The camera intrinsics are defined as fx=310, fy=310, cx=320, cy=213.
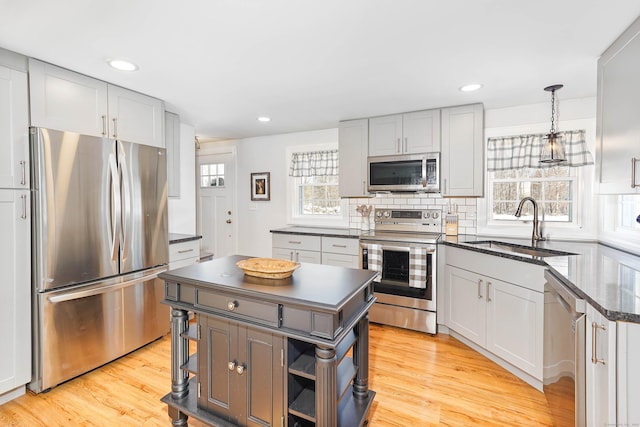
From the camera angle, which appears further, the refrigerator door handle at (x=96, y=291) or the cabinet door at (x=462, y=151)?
the cabinet door at (x=462, y=151)

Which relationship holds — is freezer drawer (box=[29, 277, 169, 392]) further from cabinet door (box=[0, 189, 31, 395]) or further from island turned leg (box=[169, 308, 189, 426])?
island turned leg (box=[169, 308, 189, 426])

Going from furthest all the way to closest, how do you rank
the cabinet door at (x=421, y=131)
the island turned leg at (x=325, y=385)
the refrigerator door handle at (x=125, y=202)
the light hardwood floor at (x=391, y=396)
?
1. the cabinet door at (x=421, y=131)
2. the refrigerator door handle at (x=125, y=202)
3. the light hardwood floor at (x=391, y=396)
4. the island turned leg at (x=325, y=385)

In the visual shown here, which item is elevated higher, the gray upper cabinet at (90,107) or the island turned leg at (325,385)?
the gray upper cabinet at (90,107)

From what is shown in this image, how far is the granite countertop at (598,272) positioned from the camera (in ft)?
3.85

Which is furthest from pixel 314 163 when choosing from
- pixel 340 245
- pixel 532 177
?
pixel 532 177

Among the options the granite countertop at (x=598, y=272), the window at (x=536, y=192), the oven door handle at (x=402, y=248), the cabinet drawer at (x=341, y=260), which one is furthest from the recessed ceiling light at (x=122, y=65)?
the window at (x=536, y=192)

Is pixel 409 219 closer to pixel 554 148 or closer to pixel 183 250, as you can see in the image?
pixel 554 148

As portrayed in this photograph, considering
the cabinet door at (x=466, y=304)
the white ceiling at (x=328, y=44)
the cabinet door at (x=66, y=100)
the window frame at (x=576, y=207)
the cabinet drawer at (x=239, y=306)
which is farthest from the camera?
the window frame at (x=576, y=207)

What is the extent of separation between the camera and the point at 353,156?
3.67m

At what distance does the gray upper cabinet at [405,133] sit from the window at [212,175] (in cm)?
259

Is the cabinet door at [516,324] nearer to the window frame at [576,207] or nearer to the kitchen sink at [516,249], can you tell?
the kitchen sink at [516,249]

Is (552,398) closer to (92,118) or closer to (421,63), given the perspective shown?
(421,63)

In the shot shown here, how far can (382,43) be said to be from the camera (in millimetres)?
1874

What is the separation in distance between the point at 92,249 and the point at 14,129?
0.90 meters
